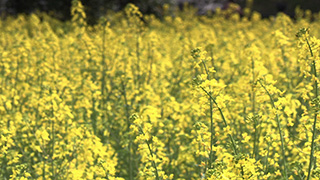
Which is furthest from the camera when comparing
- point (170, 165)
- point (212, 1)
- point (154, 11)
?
point (212, 1)

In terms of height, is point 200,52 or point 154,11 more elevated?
point 154,11

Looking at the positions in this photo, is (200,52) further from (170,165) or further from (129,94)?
(129,94)

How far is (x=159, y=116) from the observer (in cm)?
364

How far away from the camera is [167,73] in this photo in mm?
6102

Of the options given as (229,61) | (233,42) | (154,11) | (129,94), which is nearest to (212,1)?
(154,11)

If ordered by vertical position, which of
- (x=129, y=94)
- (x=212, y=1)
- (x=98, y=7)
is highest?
(x=212, y=1)

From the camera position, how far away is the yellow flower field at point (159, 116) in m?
2.88

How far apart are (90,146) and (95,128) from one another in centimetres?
143

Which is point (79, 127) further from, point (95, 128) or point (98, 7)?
point (98, 7)

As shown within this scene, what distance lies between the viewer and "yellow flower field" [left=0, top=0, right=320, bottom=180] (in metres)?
2.88

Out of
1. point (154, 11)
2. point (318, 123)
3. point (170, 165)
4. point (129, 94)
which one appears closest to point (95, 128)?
point (129, 94)

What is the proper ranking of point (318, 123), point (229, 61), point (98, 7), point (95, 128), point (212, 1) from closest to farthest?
point (318, 123) → point (95, 128) → point (229, 61) → point (98, 7) → point (212, 1)

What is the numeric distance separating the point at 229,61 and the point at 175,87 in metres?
1.05

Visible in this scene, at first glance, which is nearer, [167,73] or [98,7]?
[167,73]
